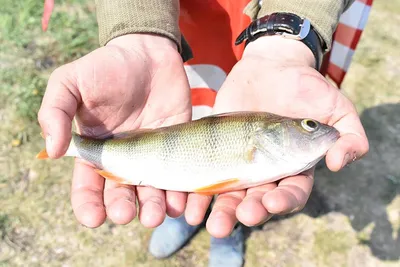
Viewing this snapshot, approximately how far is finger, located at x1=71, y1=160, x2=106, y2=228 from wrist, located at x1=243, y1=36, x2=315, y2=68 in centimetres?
119

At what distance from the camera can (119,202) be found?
6.78ft

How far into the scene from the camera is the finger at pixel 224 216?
1.93 meters

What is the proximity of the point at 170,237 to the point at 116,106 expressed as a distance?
1.39 metres

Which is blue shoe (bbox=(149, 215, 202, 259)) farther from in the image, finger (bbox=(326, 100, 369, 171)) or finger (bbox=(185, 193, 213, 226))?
finger (bbox=(326, 100, 369, 171))

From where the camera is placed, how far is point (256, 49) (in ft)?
8.88

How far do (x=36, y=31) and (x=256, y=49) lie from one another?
3.06 meters

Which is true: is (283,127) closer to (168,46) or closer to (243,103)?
(243,103)

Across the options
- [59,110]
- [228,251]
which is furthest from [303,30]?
[228,251]

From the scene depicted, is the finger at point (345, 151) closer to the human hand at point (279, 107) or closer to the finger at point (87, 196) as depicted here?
the human hand at point (279, 107)

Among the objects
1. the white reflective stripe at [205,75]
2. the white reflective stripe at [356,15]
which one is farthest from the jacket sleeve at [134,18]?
the white reflective stripe at [356,15]

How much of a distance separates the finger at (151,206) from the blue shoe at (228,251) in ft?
4.11

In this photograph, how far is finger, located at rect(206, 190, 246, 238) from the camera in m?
1.93

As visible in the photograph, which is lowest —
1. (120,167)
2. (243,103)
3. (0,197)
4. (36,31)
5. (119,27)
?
(0,197)

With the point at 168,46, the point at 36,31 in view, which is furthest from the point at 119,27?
the point at 36,31
